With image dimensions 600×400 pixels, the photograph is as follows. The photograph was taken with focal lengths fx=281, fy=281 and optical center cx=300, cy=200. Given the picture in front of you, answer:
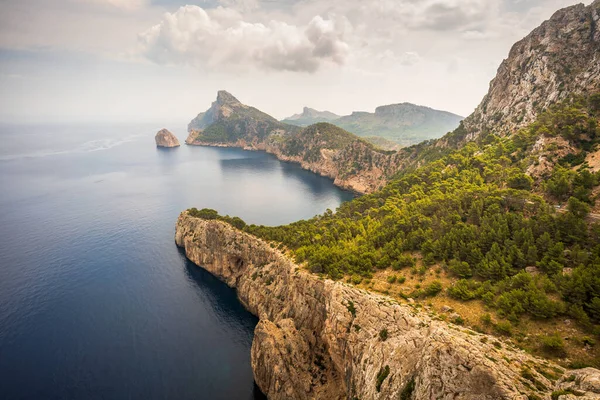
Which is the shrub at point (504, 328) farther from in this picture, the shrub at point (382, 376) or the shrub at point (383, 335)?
the shrub at point (382, 376)

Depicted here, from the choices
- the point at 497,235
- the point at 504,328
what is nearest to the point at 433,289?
the point at 504,328

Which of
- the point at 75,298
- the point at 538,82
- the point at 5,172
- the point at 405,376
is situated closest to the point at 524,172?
the point at 538,82

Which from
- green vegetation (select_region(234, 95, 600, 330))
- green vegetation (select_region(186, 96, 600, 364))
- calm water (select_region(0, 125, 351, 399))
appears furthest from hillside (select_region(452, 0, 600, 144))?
calm water (select_region(0, 125, 351, 399))

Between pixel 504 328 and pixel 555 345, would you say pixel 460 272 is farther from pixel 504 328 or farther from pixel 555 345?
pixel 555 345

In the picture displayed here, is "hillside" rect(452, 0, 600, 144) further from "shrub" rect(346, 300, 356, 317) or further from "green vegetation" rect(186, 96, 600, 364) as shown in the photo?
"shrub" rect(346, 300, 356, 317)

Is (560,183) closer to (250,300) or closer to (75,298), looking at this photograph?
(250,300)

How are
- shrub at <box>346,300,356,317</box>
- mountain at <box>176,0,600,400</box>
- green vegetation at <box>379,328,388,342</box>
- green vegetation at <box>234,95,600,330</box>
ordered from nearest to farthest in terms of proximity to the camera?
mountain at <box>176,0,600,400</box>
green vegetation at <box>234,95,600,330</box>
green vegetation at <box>379,328,388,342</box>
shrub at <box>346,300,356,317</box>

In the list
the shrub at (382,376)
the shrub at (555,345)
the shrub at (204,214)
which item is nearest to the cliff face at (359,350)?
the shrub at (382,376)
